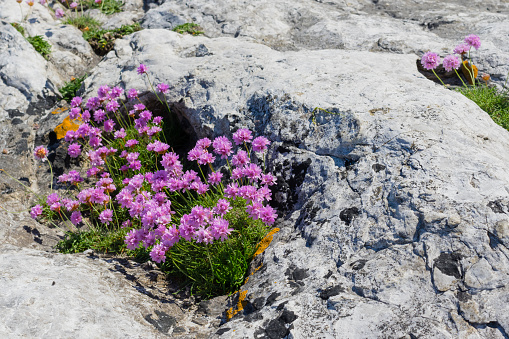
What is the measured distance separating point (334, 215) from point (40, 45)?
248 inches

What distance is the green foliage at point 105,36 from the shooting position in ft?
24.9

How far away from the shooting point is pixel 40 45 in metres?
6.93

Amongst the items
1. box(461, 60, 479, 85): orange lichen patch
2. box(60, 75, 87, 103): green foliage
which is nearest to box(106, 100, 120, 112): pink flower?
box(60, 75, 87, 103): green foliage

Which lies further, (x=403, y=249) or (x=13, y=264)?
(x=13, y=264)

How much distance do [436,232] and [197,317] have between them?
207 cm

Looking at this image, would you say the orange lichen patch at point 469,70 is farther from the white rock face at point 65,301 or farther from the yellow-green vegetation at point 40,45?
the yellow-green vegetation at point 40,45

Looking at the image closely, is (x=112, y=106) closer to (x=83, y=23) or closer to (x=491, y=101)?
(x=83, y=23)

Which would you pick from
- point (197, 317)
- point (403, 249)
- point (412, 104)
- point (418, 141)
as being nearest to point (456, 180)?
point (418, 141)

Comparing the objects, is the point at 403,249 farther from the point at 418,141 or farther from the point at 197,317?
the point at 197,317

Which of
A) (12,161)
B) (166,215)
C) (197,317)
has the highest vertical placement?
(166,215)

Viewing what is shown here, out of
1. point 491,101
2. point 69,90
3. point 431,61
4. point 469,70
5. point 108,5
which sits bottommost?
point 69,90

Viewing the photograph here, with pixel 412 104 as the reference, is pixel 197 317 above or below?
below

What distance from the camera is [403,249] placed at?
2916mm

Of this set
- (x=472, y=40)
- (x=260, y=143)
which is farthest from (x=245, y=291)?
(x=472, y=40)
